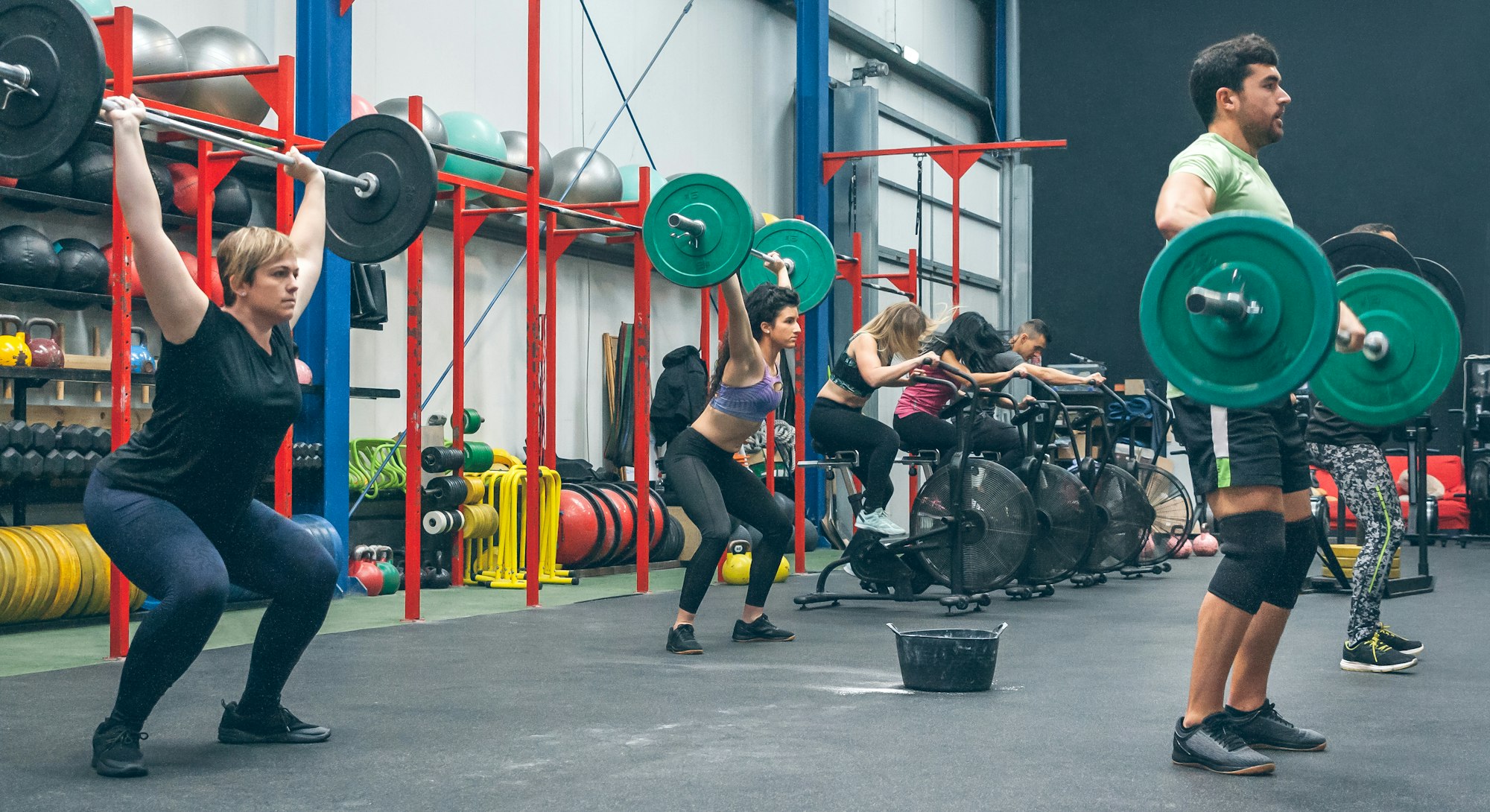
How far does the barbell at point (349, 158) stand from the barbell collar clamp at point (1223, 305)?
1960 millimetres

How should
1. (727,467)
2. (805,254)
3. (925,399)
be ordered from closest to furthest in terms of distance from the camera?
(727,467) < (925,399) < (805,254)

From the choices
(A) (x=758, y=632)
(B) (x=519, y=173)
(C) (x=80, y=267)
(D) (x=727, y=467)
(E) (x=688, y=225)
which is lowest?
(A) (x=758, y=632)

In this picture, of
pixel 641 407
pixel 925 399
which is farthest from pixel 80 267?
pixel 925 399

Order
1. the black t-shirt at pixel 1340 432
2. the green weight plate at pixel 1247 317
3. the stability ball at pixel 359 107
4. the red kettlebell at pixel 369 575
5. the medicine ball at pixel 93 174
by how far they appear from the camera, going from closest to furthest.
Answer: the green weight plate at pixel 1247 317
the black t-shirt at pixel 1340 432
the medicine ball at pixel 93 174
the red kettlebell at pixel 369 575
the stability ball at pixel 359 107

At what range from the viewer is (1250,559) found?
249 centimetres

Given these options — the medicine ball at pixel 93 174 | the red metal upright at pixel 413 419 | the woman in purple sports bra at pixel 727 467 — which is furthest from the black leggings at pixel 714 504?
the medicine ball at pixel 93 174

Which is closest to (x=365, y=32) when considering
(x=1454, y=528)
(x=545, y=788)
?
(x=545, y=788)

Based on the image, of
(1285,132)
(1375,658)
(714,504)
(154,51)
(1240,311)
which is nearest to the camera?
(1240,311)

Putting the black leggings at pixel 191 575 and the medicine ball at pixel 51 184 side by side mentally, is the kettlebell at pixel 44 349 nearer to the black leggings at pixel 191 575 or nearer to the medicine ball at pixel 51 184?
the medicine ball at pixel 51 184

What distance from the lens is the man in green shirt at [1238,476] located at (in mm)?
2484

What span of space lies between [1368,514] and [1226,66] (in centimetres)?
207

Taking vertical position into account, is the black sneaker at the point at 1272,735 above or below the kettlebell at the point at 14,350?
below

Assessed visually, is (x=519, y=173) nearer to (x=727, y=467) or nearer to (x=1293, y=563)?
(x=727, y=467)

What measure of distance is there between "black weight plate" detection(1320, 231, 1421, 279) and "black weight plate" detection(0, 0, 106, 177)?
2982mm
